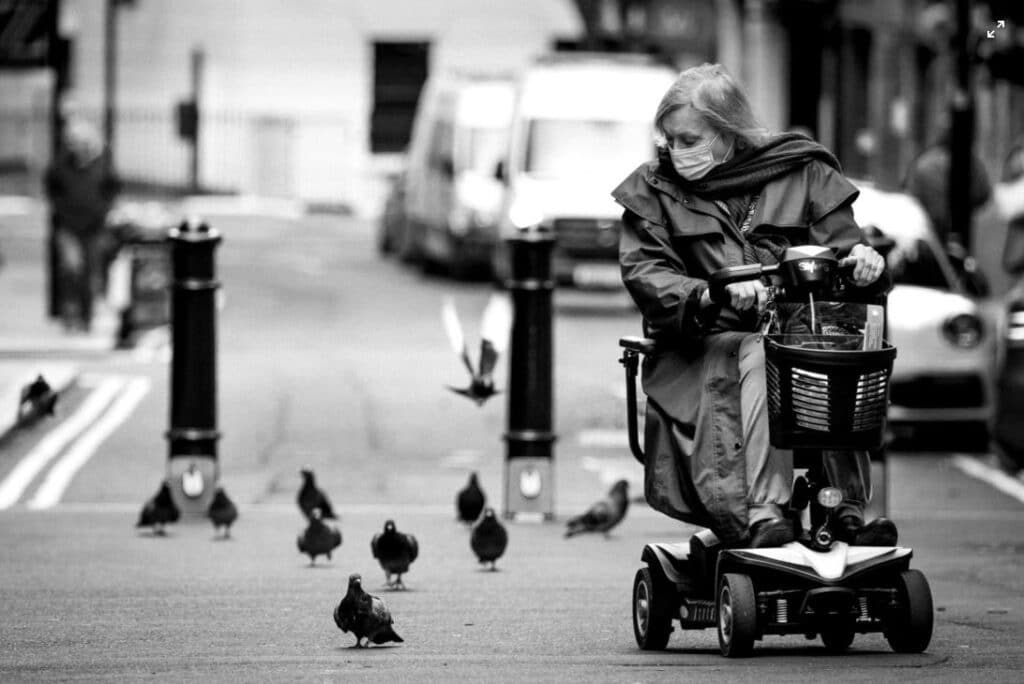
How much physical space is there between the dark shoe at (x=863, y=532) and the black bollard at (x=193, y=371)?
198 inches

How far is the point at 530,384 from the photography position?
38.2 feet

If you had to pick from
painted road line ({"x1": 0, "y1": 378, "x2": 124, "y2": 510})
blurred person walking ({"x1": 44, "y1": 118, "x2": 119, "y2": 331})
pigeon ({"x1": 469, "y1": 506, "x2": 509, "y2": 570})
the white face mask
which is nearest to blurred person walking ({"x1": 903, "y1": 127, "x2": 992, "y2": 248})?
painted road line ({"x1": 0, "y1": 378, "x2": 124, "y2": 510})

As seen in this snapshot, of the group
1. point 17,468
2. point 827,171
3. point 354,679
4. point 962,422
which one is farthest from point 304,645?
point 962,422

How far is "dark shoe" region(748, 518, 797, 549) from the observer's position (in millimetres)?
6805

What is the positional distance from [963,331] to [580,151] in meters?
12.3

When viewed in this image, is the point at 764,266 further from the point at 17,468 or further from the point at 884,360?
the point at 17,468

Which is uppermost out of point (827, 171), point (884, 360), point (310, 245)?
point (827, 171)

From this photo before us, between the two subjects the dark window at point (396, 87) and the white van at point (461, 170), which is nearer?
the white van at point (461, 170)

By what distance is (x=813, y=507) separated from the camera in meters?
6.86

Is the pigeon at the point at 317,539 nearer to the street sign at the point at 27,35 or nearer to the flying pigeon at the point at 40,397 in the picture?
the flying pigeon at the point at 40,397

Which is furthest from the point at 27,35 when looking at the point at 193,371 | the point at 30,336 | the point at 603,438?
the point at 193,371

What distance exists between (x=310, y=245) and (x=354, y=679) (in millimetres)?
31609

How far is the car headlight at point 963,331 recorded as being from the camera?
622 inches

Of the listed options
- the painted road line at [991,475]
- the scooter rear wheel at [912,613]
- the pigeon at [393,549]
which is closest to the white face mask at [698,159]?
the scooter rear wheel at [912,613]
